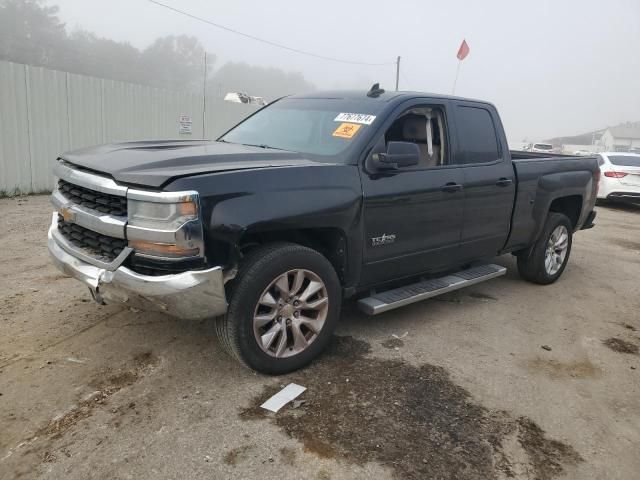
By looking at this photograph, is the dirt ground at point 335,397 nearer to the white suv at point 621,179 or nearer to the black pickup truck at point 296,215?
the black pickup truck at point 296,215

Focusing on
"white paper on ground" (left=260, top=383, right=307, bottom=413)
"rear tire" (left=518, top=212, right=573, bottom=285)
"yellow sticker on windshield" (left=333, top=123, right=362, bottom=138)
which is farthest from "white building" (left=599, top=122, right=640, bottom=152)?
"white paper on ground" (left=260, top=383, right=307, bottom=413)

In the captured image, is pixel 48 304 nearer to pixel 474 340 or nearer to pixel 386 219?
pixel 386 219

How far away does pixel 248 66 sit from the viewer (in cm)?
9712

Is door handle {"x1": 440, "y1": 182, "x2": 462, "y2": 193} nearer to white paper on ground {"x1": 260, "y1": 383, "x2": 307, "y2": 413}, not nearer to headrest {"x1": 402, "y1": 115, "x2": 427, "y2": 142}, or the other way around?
headrest {"x1": 402, "y1": 115, "x2": 427, "y2": 142}

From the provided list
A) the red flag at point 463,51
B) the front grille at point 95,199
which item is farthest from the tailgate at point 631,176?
the front grille at point 95,199

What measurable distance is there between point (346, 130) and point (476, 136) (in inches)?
57.9

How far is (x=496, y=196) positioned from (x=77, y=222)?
346cm

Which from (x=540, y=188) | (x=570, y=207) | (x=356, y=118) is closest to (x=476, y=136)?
(x=540, y=188)

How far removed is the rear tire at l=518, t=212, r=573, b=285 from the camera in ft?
18.7

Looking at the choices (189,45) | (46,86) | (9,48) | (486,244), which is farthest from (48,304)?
(189,45)

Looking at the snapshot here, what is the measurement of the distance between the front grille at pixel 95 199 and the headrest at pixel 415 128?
2.33 m

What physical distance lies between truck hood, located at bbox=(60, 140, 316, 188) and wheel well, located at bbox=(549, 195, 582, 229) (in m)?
3.67

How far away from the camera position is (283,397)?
3170 mm

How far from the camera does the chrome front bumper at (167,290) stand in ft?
9.37
